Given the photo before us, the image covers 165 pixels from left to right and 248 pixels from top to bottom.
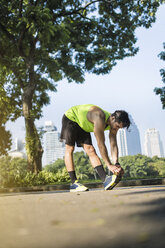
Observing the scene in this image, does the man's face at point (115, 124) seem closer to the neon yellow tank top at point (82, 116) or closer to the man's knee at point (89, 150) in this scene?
the neon yellow tank top at point (82, 116)

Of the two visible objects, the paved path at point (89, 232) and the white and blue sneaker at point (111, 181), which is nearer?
the paved path at point (89, 232)

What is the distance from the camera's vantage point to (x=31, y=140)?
13.6 m

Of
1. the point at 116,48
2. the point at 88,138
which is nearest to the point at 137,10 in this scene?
the point at 116,48

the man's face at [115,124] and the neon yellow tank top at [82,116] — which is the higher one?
the neon yellow tank top at [82,116]

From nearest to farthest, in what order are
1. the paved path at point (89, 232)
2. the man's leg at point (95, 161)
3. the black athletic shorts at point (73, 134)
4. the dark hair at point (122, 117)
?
the paved path at point (89, 232), the dark hair at point (122, 117), the man's leg at point (95, 161), the black athletic shorts at point (73, 134)

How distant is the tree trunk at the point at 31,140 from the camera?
1362 centimetres

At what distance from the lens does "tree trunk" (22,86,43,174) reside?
536 inches

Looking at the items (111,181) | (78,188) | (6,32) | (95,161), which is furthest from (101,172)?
(6,32)

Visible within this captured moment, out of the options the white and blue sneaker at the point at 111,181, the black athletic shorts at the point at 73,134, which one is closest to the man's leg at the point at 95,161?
the black athletic shorts at the point at 73,134

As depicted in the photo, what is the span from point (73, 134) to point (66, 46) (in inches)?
457

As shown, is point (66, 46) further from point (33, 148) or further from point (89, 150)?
point (89, 150)

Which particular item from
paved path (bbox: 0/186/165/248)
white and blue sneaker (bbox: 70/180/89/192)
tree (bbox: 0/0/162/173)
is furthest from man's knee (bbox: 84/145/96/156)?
tree (bbox: 0/0/162/173)

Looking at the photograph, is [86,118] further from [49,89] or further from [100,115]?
[49,89]

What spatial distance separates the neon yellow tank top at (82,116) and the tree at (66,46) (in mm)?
8831
